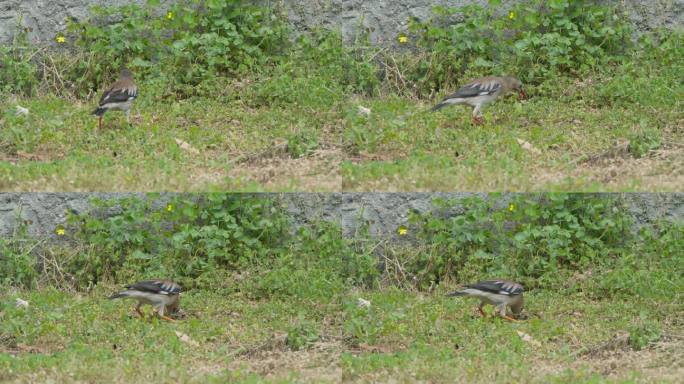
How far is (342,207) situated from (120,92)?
300 centimetres

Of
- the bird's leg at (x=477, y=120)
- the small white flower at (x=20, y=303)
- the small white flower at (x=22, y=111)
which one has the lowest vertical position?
the small white flower at (x=20, y=303)

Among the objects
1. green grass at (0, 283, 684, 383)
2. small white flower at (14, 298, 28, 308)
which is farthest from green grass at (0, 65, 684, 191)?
green grass at (0, 283, 684, 383)

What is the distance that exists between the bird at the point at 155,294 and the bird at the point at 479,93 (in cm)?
373

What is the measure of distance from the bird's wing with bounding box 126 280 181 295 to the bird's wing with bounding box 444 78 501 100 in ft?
12.8

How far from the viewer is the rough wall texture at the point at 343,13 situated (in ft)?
51.0

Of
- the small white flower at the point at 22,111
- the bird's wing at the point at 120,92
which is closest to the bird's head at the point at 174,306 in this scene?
the bird's wing at the point at 120,92

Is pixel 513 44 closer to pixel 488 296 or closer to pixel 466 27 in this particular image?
pixel 466 27

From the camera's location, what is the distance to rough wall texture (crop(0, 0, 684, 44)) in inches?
611

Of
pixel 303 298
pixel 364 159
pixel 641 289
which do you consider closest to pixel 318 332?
pixel 303 298

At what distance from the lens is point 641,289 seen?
47.3 feet

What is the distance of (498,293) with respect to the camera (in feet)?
45.4

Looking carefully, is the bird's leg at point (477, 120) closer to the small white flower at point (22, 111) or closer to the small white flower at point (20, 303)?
the small white flower at point (22, 111)

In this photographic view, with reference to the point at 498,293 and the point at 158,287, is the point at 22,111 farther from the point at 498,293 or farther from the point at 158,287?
the point at 498,293

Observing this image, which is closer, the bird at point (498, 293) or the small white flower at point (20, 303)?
the small white flower at point (20, 303)
